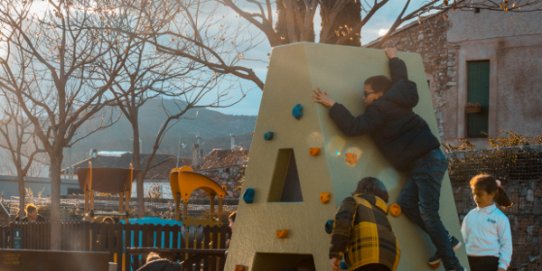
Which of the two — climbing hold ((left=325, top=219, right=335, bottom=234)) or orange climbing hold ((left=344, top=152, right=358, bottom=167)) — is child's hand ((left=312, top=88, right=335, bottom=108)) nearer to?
orange climbing hold ((left=344, top=152, right=358, bottom=167))

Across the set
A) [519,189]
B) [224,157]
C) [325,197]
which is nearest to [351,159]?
[325,197]

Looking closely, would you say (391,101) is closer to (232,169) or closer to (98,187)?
(98,187)

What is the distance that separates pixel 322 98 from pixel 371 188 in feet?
3.88

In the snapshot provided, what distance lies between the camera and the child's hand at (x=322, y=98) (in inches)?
377

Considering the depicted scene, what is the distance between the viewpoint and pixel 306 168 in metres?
9.71

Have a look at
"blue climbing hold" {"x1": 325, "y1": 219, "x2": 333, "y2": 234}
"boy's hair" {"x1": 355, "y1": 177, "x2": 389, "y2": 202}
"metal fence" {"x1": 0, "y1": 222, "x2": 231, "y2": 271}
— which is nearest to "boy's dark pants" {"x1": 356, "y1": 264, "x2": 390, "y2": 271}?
"boy's hair" {"x1": 355, "y1": 177, "x2": 389, "y2": 202}

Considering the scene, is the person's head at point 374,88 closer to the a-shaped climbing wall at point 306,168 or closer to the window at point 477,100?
the a-shaped climbing wall at point 306,168

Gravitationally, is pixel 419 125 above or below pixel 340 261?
above

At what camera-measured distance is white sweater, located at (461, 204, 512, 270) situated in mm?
10242

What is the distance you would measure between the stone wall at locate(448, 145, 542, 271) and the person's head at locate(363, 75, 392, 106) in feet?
25.7

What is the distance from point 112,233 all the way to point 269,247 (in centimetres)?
604

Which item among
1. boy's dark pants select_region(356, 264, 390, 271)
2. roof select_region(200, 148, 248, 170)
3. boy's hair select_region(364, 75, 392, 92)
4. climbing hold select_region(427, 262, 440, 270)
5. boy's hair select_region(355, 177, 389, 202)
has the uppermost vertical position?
boy's hair select_region(364, 75, 392, 92)

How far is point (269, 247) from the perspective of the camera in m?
10.1

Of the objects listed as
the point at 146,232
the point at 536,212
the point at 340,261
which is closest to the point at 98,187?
the point at 146,232
